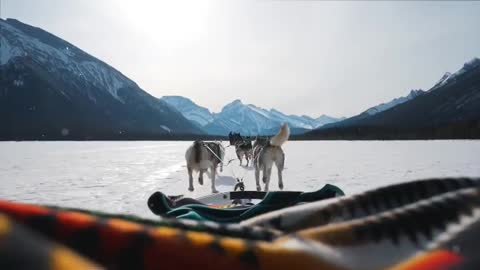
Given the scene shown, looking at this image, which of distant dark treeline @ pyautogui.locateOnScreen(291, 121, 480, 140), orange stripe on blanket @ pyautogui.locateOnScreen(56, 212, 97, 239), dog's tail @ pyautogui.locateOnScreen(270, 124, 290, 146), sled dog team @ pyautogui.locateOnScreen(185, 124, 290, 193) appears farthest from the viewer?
distant dark treeline @ pyautogui.locateOnScreen(291, 121, 480, 140)

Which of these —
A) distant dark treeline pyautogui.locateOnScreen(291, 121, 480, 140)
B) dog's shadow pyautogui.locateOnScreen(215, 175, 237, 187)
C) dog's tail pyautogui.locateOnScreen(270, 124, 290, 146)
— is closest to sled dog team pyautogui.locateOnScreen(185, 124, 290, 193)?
dog's tail pyautogui.locateOnScreen(270, 124, 290, 146)

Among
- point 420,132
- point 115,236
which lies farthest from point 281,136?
point 420,132

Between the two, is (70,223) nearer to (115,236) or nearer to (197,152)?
(115,236)

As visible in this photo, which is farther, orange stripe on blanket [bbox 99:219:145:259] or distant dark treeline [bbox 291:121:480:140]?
distant dark treeline [bbox 291:121:480:140]

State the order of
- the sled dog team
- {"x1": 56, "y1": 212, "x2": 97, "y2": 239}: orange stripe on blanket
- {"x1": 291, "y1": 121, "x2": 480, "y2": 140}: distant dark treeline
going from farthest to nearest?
{"x1": 291, "y1": 121, "x2": 480, "y2": 140}: distant dark treeline → the sled dog team → {"x1": 56, "y1": 212, "x2": 97, "y2": 239}: orange stripe on blanket

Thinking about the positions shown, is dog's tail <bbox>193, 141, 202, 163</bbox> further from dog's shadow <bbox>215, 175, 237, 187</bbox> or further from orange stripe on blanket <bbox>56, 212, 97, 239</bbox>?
orange stripe on blanket <bbox>56, 212, 97, 239</bbox>

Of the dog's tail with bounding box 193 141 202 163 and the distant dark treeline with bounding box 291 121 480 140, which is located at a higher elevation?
the distant dark treeline with bounding box 291 121 480 140

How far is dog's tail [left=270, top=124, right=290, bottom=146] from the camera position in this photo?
8.57 m

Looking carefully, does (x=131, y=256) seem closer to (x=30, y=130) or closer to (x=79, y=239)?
(x=79, y=239)

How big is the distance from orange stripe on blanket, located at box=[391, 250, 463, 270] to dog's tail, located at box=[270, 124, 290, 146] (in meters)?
7.52

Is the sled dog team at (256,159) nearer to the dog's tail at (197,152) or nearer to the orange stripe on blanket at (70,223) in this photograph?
the dog's tail at (197,152)

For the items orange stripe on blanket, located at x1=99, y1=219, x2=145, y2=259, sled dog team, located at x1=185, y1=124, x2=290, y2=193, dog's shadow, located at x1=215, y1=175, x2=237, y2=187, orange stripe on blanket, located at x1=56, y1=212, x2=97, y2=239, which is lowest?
dog's shadow, located at x1=215, y1=175, x2=237, y2=187

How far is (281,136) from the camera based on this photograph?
29.1 feet

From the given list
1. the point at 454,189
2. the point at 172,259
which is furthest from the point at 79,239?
the point at 454,189
